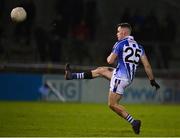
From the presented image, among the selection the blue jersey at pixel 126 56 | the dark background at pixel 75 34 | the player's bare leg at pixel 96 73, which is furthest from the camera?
the dark background at pixel 75 34

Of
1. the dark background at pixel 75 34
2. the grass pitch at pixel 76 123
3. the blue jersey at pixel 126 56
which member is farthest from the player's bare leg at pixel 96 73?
the dark background at pixel 75 34

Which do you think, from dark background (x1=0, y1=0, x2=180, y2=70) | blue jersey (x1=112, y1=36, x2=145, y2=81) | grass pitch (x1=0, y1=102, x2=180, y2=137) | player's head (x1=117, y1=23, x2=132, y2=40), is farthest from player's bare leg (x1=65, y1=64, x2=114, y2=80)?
dark background (x1=0, y1=0, x2=180, y2=70)

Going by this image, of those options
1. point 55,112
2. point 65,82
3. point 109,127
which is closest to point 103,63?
point 65,82

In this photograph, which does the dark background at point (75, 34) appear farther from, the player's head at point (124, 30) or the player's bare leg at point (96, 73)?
the player's head at point (124, 30)

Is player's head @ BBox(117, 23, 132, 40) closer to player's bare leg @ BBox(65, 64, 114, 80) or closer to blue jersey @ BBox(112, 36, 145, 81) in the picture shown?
blue jersey @ BBox(112, 36, 145, 81)

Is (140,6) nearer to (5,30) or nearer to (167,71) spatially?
(167,71)

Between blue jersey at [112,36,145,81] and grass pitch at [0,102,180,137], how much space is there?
4.04 ft

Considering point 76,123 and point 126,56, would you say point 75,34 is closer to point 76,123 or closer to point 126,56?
point 76,123

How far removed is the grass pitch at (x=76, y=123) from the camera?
48.9 feet

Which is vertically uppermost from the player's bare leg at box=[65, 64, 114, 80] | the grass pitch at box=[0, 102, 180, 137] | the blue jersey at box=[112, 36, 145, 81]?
the blue jersey at box=[112, 36, 145, 81]

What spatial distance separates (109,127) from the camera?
16.7 m

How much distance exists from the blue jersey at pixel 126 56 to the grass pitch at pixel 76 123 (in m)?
1.23

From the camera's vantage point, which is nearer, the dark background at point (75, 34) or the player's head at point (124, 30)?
the player's head at point (124, 30)

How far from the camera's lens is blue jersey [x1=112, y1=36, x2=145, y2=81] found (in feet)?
48.8
